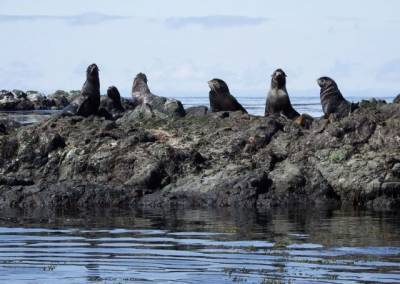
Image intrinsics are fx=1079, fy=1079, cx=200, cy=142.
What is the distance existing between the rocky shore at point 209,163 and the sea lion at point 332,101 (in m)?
2.69

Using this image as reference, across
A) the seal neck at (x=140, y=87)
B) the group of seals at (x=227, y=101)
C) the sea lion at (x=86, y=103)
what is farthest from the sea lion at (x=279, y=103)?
the seal neck at (x=140, y=87)

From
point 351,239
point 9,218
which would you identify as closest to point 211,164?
point 9,218

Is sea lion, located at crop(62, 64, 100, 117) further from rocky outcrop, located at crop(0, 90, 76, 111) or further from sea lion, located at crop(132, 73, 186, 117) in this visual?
rocky outcrop, located at crop(0, 90, 76, 111)

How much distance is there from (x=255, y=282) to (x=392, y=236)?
19.9 ft

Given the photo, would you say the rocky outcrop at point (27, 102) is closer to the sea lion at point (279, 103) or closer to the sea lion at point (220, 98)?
the sea lion at point (220, 98)

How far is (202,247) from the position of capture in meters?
19.0

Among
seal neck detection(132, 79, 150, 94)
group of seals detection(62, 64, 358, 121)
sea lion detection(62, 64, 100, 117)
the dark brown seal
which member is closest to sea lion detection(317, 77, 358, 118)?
group of seals detection(62, 64, 358, 121)

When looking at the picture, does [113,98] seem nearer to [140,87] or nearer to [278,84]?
[140,87]

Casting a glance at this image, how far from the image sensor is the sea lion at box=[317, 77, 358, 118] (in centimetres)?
3294

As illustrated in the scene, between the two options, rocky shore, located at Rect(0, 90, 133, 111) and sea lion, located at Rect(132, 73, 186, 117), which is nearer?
sea lion, located at Rect(132, 73, 186, 117)

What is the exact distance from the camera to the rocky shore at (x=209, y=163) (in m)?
25.7

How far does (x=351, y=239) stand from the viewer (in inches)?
781

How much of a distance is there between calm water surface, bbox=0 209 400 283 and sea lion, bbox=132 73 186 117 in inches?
365

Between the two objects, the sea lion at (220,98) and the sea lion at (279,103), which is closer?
the sea lion at (279,103)
